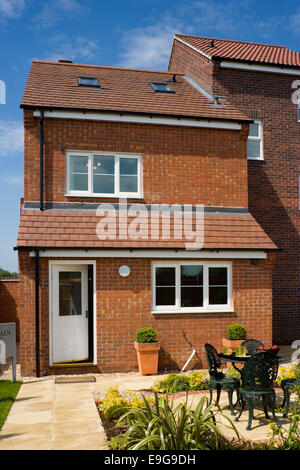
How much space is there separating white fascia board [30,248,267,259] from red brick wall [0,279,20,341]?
6.72m

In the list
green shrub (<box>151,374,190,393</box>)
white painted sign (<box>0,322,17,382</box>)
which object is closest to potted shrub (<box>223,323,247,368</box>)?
green shrub (<box>151,374,190,393</box>)

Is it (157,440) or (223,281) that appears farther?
(223,281)

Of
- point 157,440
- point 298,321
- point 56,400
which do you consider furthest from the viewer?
point 298,321

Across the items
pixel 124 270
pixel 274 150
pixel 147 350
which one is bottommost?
pixel 147 350

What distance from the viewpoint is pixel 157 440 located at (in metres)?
5.13

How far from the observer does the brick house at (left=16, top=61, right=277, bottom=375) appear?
36.4ft

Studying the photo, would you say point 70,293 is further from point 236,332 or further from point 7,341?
point 236,332

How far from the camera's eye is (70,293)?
11523 mm

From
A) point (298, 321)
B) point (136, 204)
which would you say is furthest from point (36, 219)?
point (298, 321)

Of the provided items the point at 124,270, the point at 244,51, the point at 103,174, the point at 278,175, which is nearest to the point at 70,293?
the point at 124,270

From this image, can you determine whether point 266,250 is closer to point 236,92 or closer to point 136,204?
point 136,204

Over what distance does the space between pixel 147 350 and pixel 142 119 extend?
5.89 metres

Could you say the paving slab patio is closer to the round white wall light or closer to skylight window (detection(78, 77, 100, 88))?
the round white wall light

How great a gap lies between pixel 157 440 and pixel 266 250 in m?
7.67
